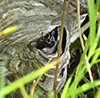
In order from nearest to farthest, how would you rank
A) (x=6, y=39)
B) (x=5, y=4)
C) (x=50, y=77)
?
(x=5, y=4) → (x=6, y=39) → (x=50, y=77)

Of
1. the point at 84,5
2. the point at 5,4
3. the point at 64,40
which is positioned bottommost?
the point at 64,40

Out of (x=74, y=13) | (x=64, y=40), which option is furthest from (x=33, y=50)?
(x=74, y=13)

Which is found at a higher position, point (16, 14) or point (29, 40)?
point (16, 14)

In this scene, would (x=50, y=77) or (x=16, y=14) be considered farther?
(x=50, y=77)

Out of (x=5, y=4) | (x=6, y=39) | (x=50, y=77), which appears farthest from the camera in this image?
(x=50, y=77)

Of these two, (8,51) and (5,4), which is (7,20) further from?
(8,51)

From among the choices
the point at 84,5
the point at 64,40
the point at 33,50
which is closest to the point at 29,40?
the point at 33,50

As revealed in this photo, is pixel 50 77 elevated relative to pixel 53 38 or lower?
lower

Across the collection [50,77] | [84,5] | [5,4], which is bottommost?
[50,77]

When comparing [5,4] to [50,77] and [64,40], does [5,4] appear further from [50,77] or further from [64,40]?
[50,77]
